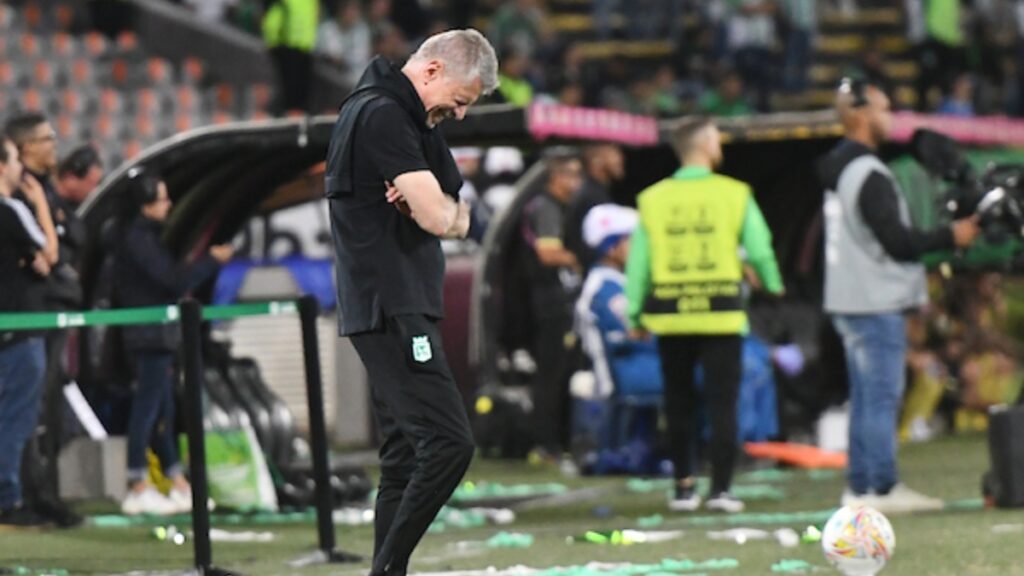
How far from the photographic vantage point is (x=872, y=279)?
10.9 meters

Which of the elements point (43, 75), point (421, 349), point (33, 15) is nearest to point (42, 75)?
point (43, 75)

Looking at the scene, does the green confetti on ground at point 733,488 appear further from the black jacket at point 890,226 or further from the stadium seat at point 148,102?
the stadium seat at point 148,102

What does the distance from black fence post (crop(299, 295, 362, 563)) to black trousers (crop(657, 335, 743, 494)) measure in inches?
101

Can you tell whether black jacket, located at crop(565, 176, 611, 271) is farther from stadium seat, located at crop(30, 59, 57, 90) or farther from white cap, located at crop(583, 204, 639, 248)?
stadium seat, located at crop(30, 59, 57, 90)

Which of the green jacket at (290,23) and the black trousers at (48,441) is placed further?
the green jacket at (290,23)

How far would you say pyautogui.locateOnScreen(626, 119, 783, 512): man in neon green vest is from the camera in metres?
11.4

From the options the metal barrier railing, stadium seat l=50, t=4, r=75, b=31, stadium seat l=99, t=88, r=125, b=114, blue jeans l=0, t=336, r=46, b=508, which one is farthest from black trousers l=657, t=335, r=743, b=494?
stadium seat l=50, t=4, r=75, b=31

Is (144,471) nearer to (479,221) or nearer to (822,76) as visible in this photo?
(479,221)

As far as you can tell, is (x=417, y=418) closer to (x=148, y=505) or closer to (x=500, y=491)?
(x=148, y=505)

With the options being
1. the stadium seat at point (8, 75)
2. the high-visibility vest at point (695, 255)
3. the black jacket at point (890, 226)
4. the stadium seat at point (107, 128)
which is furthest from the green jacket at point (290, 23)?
the black jacket at point (890, 226)

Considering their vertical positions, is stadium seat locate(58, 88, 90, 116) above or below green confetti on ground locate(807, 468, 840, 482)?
above

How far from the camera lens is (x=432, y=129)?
7.55 m

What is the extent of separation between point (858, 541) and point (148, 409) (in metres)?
5.47

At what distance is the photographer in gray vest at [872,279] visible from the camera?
10797 mm
